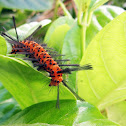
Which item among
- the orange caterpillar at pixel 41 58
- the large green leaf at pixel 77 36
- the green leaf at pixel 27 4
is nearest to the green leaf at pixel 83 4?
the large green leaf at pixel 77 36

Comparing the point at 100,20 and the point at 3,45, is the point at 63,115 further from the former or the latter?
the point at 100,20

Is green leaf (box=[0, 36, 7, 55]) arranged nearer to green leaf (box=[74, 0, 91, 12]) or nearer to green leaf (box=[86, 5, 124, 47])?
green leaf (box=[74, 0, 91, 12])

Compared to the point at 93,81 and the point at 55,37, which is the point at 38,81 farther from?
the point at 55,37

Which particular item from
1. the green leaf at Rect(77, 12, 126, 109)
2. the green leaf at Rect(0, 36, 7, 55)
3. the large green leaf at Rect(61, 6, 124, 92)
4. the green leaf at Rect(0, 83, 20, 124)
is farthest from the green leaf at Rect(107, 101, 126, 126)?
the green leaf at Rect(0, 36, 7, 55)

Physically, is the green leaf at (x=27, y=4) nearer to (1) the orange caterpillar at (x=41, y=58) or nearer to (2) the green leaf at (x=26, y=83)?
(1) the orange caterpillar at (x=41, y=58)

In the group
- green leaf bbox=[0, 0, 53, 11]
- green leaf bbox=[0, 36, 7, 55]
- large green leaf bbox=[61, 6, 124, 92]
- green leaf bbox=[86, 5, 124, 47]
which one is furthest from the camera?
green leaf bbox=[0, 0, 53, 11]
